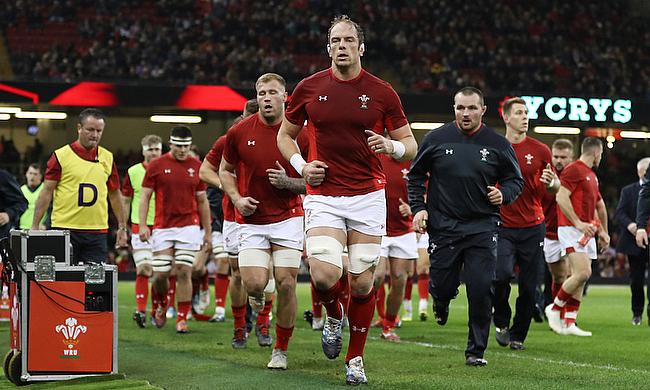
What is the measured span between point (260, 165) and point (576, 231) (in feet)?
16.7

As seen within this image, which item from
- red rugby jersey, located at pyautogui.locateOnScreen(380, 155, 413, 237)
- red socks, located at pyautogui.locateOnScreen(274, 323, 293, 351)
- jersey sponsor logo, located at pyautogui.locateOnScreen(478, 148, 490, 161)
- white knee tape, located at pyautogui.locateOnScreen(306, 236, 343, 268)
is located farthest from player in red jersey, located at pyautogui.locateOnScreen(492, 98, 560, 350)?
white knee tape, located at pyautogui.locateOnScreen(306, 236, 343, 268)

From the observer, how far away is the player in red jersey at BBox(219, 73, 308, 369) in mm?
9570

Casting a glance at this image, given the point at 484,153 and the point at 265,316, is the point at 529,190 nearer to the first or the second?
the point at 484,153

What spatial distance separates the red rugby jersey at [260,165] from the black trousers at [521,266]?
2426 mm

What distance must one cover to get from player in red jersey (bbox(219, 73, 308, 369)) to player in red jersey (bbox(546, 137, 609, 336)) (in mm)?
4610

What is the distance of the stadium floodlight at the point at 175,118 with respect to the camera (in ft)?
110

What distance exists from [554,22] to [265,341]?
1244 inches

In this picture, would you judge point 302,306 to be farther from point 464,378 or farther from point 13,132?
Answer: point 13,132

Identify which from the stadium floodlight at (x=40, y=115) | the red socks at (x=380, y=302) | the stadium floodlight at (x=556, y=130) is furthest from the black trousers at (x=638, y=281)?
the stadium floodlight at (x=40, y=115)

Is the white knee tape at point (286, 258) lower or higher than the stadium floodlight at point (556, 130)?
lower

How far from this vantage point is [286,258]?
9.73 m

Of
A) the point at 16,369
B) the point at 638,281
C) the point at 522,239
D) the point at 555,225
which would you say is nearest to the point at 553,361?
the point at 522,239

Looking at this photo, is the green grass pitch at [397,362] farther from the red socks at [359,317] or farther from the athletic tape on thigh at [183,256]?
the athletic tape on thigh at [183,256]

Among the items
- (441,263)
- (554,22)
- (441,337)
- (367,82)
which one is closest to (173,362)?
(441,263)
